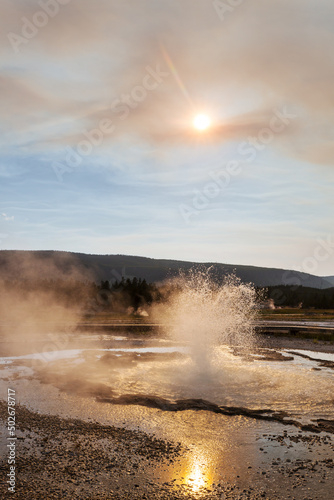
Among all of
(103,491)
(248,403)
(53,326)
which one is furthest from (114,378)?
(53,326)

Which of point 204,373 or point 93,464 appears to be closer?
point 93,464

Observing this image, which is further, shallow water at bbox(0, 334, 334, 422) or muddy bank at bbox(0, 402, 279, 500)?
shallow water at bbox(0, 334, 334, 422)

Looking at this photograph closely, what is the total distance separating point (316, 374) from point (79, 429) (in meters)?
14.8

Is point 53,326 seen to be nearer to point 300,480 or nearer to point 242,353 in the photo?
point 242,353

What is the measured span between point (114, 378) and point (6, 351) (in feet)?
43.3

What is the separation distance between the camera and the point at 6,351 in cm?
3164

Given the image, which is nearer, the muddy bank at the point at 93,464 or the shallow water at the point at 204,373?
the muddy bank at the point at 93,464

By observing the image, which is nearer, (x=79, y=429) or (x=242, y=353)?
(x=79, y=429)

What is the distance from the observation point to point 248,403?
1709 centimetres

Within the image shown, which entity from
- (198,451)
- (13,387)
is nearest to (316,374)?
(198,451)

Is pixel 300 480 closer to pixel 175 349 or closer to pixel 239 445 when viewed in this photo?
pixel 239 445

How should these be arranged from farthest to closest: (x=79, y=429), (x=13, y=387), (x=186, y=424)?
(x=13, y=387), (x=186, y=424), (x=79, y=429)

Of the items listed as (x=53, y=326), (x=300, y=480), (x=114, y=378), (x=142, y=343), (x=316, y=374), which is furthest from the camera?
(x=53, y=326)

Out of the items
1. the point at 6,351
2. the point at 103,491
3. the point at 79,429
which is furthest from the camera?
the point at 6,351
